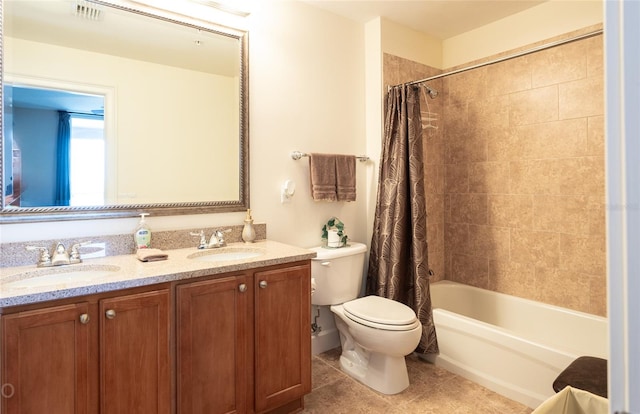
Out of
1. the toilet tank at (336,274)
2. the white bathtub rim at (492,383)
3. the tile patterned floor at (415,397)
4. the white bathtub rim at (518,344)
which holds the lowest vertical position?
the tile patterned floor at (415,397)

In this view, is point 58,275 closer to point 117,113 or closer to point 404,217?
point 117,113

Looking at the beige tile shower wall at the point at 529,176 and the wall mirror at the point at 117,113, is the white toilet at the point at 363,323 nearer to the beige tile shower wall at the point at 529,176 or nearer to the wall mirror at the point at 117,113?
the wall mirror at the point at 117,113

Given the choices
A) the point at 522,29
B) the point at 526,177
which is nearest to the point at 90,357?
the point at 526,177

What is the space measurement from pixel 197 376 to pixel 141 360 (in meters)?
0.25

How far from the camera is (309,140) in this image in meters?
2.56

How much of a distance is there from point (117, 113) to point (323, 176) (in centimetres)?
Result: 125

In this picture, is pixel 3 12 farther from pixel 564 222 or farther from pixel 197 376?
pixel 564 222

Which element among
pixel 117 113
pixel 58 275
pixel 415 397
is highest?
pixel 117 113

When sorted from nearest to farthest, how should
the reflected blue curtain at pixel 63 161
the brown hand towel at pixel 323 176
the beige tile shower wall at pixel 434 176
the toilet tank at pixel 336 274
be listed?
the reflected blue curtain at pixel 63 161
the toilet tank at pixel 336 274
the brown hand towel at pixel 323 176
the beige tile shower wall at pixel 434 176

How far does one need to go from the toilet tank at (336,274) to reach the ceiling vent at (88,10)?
167 cm

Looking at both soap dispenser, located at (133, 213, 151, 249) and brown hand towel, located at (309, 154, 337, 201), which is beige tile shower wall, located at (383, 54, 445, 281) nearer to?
brown hand towel, located at (309, 154, 337, 201)

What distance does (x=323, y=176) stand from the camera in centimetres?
251

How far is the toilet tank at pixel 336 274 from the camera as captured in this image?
2.34 metres

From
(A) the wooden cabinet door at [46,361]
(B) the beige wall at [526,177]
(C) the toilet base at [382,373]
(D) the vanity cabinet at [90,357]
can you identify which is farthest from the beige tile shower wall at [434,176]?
(A) the wooden cabinet door at [46,361]
